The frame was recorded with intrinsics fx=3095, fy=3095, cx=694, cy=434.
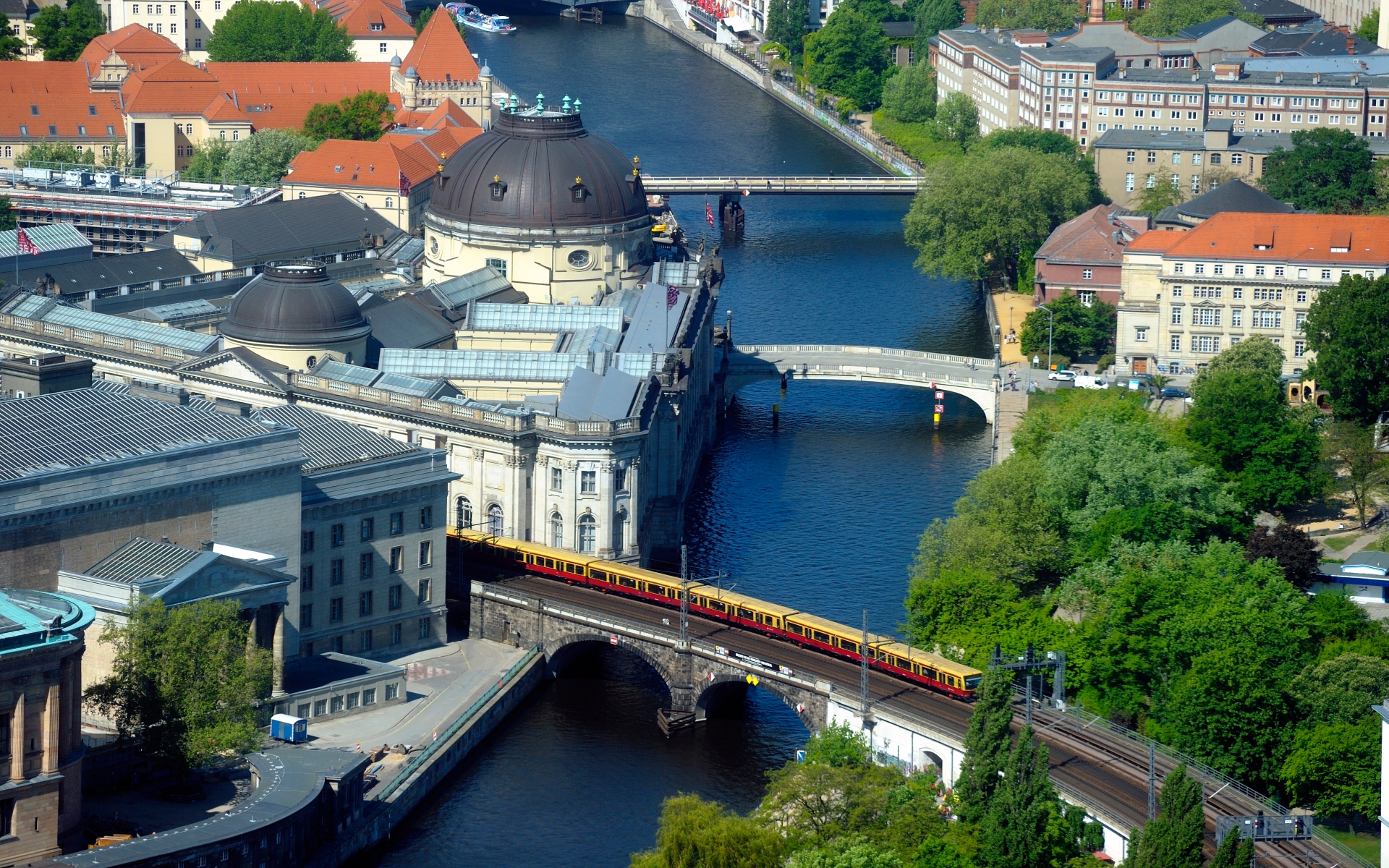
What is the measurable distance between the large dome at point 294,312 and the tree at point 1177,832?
230 feet

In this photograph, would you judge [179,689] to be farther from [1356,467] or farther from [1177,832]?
[1356,467]

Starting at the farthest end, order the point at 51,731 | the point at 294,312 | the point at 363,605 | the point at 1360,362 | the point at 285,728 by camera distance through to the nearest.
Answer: the point at 1360,362
the point at 294,312
the point at 363,605
the point at 285,728
the point at 51,731

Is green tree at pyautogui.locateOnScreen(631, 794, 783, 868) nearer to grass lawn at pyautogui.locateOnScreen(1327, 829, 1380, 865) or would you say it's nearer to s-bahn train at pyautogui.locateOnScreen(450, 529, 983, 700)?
s-bahn train at pyautogui.locateOnScreen(450, 529, 983, 700)

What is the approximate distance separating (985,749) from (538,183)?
76.3m

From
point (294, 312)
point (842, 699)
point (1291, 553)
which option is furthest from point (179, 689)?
point (1291, 553)

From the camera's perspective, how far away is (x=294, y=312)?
176 metres

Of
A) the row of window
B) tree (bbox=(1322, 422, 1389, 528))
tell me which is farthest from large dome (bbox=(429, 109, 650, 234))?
tree (bbox=(1322, 422, 1389, 528))

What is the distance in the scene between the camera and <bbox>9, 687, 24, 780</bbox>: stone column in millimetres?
120938

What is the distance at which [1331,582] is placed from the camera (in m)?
162

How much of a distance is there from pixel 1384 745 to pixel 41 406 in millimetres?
63390

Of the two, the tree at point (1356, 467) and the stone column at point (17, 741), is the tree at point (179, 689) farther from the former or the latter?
the tree at point (1356, 467)

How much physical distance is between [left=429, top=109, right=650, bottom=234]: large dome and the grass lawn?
79.1 meters

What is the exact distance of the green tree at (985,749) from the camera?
12825cm

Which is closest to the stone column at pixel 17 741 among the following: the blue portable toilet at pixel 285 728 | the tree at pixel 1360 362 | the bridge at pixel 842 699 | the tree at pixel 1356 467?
the blue portable toilet at pixel 285 728
